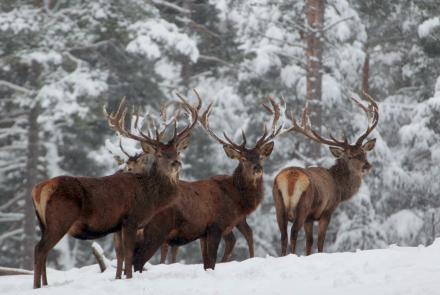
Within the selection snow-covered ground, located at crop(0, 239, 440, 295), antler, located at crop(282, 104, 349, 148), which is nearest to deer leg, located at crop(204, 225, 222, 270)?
snow-covered ground, located at crop(0, 239, 440, 295)

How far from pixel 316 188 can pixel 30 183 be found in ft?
46.8

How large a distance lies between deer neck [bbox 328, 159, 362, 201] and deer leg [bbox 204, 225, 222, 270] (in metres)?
3.28

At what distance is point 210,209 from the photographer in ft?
36.3

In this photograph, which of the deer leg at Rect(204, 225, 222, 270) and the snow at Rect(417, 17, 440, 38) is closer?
the deer leg at Rect(204, 225, 222, 270)

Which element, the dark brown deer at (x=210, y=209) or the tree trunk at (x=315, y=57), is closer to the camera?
the dark brown deer at (x=210, y=209)

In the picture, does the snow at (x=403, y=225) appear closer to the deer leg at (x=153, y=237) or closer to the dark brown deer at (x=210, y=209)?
the dark brown deer at (x=210, y=209)

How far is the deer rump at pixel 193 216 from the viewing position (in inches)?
422

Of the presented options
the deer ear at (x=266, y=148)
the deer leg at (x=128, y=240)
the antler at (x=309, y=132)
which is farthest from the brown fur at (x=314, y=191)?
the deer leg at (x=128, y=240)

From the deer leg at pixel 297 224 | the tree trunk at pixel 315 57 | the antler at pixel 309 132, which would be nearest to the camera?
the deer leg at pixel 297 224

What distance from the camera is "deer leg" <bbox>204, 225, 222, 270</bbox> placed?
35.2 feet

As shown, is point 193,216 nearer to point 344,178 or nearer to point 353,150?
point 344,178

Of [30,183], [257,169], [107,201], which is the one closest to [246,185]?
[257,169]

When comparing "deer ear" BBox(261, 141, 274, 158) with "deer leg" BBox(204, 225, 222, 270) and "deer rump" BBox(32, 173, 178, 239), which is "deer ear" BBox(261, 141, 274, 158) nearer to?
"deer leg" BBox(204, 225, 222, 270)

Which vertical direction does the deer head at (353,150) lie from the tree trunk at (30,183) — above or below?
above
